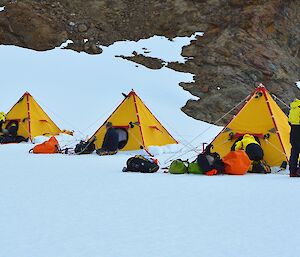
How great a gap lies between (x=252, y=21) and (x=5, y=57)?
700 inches

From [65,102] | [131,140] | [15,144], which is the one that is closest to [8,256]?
[131,140]

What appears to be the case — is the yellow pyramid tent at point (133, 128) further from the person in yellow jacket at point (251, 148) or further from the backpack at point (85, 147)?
the person in yellow jacket at point (251, 148)

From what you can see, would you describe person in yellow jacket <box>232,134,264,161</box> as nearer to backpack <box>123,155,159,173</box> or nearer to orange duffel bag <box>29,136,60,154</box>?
backpack <box>123,155,159,173</box>

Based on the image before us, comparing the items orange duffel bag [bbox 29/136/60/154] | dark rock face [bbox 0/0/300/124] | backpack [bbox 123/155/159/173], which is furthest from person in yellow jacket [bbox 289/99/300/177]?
dark rock face [bbox 0/0/300/124]

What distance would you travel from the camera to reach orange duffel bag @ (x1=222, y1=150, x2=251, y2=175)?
27.3ft

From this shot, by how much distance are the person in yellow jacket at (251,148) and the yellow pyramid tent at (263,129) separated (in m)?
0.42

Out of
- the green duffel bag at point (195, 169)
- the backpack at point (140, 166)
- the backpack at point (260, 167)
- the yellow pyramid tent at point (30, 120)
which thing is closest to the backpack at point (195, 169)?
the green duffel bag at point (195, 169)

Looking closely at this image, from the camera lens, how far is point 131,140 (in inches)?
515

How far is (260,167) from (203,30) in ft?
80.2

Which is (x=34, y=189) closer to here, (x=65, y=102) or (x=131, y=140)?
(x=131, y=140)

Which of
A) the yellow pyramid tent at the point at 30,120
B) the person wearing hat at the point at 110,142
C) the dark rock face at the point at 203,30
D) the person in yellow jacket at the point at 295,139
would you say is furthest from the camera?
A: the dark rock face at the point at 203,30

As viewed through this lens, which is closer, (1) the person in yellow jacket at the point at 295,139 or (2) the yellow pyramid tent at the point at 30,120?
(1) the person in yellow jacket at the point at 295,139

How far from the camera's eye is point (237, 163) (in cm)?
831

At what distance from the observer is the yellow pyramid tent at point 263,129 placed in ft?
30.9
